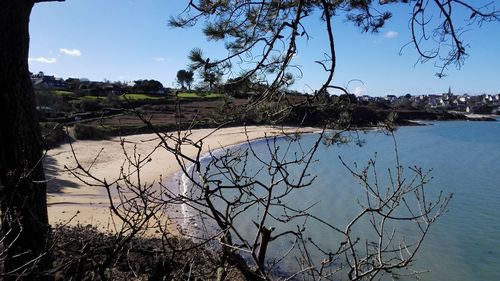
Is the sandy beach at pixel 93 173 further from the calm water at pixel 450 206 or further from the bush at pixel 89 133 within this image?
Answer: the calm water at pixel 450 206

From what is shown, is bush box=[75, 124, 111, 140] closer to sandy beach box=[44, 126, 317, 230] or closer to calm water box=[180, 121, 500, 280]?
sandy beach box=[44, 126, 317, 230]

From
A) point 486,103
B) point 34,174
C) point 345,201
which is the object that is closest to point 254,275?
point 34,174

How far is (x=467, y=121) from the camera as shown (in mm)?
74000

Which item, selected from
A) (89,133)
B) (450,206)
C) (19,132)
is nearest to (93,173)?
(450,206)

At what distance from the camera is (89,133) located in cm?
3034

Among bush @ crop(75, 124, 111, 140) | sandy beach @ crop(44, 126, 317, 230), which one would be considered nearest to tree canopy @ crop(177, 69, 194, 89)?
sandy beach @ crop(44, 126, 317, 230)

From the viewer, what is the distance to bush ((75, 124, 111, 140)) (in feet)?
96.7

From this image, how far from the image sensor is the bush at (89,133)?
29469 mm

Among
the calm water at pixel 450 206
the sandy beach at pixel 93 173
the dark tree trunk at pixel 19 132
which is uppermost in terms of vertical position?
the dark tree trunk at pixel 19 132

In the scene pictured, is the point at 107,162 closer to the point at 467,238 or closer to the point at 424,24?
the point at 467,238

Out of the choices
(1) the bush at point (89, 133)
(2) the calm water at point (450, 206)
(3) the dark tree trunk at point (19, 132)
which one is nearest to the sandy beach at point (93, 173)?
(3) the dark tree trunk at point (19, 132)

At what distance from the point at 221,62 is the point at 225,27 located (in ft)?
1.58

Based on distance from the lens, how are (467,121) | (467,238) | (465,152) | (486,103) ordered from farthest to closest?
(486,103)
(467,121)
(465,152)
(467,238)

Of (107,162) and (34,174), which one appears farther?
(107,162)
